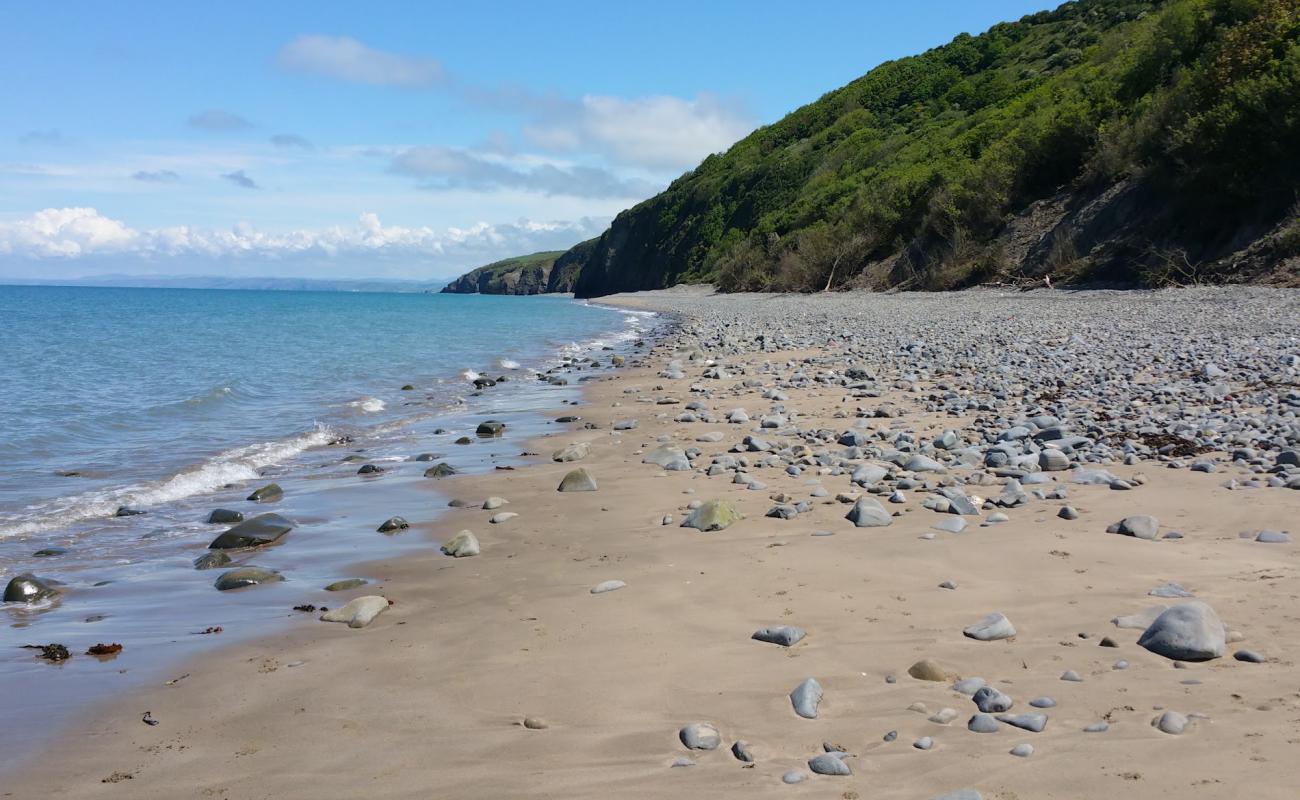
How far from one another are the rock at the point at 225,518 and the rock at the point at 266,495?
0.67m

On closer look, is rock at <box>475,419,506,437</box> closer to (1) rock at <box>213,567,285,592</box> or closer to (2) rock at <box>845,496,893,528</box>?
(1) rock at <box>213,567,285,592</box>

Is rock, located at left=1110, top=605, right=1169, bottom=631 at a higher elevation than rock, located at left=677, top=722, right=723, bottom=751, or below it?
higher

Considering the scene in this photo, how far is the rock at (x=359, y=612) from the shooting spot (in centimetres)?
492

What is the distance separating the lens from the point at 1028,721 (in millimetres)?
3049

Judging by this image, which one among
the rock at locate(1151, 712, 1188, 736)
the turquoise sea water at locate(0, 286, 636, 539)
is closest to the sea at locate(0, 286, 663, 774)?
the turquoise sea water at locate(0, 286, 636, 539)

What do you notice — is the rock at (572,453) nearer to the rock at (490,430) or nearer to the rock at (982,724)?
the rock at (490,430)

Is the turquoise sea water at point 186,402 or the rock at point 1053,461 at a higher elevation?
the rock at point 1053,461

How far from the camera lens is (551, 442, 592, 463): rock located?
9.41m

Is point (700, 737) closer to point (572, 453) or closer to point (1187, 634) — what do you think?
point (1187, 634)

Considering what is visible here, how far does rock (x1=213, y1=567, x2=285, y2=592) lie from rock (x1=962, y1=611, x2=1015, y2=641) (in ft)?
14.4

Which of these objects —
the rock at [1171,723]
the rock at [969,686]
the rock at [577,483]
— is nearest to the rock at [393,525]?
the rock at [577,483]

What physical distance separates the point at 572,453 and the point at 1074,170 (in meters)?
A: 28.4

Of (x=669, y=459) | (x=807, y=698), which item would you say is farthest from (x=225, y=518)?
(x=807, y=698)

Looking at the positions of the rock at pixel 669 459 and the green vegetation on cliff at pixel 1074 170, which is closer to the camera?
the rock at pixel 669 459
